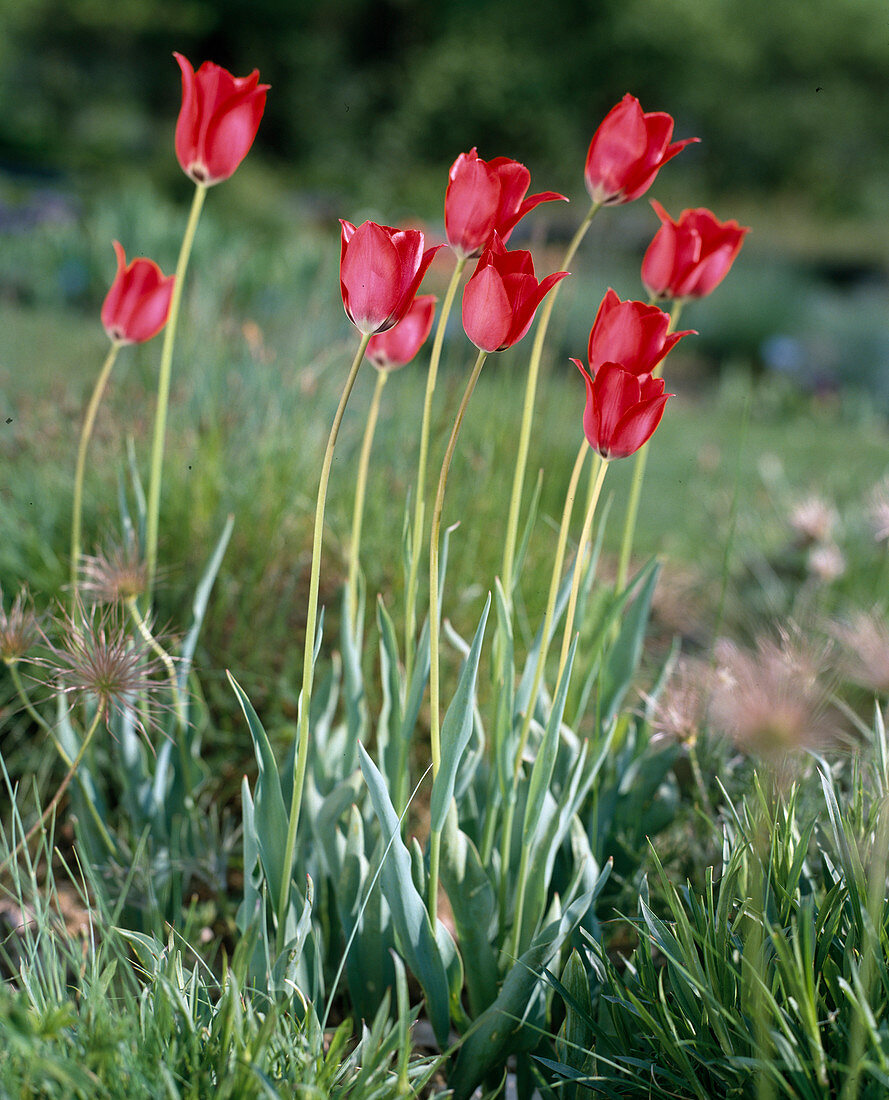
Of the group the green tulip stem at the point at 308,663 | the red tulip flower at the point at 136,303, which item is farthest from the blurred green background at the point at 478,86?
the green tulip stem at the point at 308,663

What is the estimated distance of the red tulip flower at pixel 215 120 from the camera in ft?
3.84

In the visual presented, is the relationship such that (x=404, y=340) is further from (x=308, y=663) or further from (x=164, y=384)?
(x=308, y=663)

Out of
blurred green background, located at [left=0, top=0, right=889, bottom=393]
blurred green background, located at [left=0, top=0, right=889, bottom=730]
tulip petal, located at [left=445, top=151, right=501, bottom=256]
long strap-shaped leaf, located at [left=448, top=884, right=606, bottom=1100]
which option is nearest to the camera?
tulip petal, located at [left=445, top=151, right=501, bottom=256]

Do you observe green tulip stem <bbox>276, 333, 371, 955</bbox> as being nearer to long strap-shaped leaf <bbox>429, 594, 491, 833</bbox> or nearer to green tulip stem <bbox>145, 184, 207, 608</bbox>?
long strap-shaped leaf <bbox>429, 594, 491, 833</bbox>

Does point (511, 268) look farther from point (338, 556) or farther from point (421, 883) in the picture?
point (338, 556)

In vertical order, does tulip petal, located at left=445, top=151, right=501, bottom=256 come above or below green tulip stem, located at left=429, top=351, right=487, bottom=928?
above

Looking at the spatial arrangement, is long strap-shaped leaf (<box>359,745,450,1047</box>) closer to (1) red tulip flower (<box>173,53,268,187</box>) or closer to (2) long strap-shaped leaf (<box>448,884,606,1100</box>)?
(2) long strap-shaped leaf (<box>448,884,606,1100</box>)

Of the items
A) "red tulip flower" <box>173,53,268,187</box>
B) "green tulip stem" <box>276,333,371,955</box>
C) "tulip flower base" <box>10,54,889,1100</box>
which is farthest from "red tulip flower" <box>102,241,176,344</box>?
"green tulip stem" <box>276,333,371,955</box>

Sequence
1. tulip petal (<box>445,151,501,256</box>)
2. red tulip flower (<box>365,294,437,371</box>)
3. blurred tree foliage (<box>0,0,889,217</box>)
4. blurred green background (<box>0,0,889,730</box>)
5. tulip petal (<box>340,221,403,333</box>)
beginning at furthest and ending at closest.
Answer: blurred tree foliage (<box>0,0,889,217</box>) < blurred green background (<box>0,0,889,730</box>) < red tulip flower (<box>365,294,437,371</box>) < tulip petal (<box>445,151,501,256</box>) < tulip petal (<box>340,221,403,333</box>)

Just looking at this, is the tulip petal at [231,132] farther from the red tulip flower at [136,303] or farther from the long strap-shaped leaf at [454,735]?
the long strap-shaped leaf at [454,735]

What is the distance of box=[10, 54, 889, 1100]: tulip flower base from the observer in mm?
906

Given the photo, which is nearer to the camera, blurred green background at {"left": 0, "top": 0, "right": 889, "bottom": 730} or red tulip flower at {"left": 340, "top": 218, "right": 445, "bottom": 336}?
red tulip flower at {"left": 340, "top": 218, "right": 445, "bottom": 336}

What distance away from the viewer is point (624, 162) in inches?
42.6

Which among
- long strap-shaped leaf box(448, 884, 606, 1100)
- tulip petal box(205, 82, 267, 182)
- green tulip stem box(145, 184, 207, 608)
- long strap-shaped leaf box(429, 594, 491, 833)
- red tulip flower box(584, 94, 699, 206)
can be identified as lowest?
long strap-shaped leaf box(448, 884, 606, 1100)
